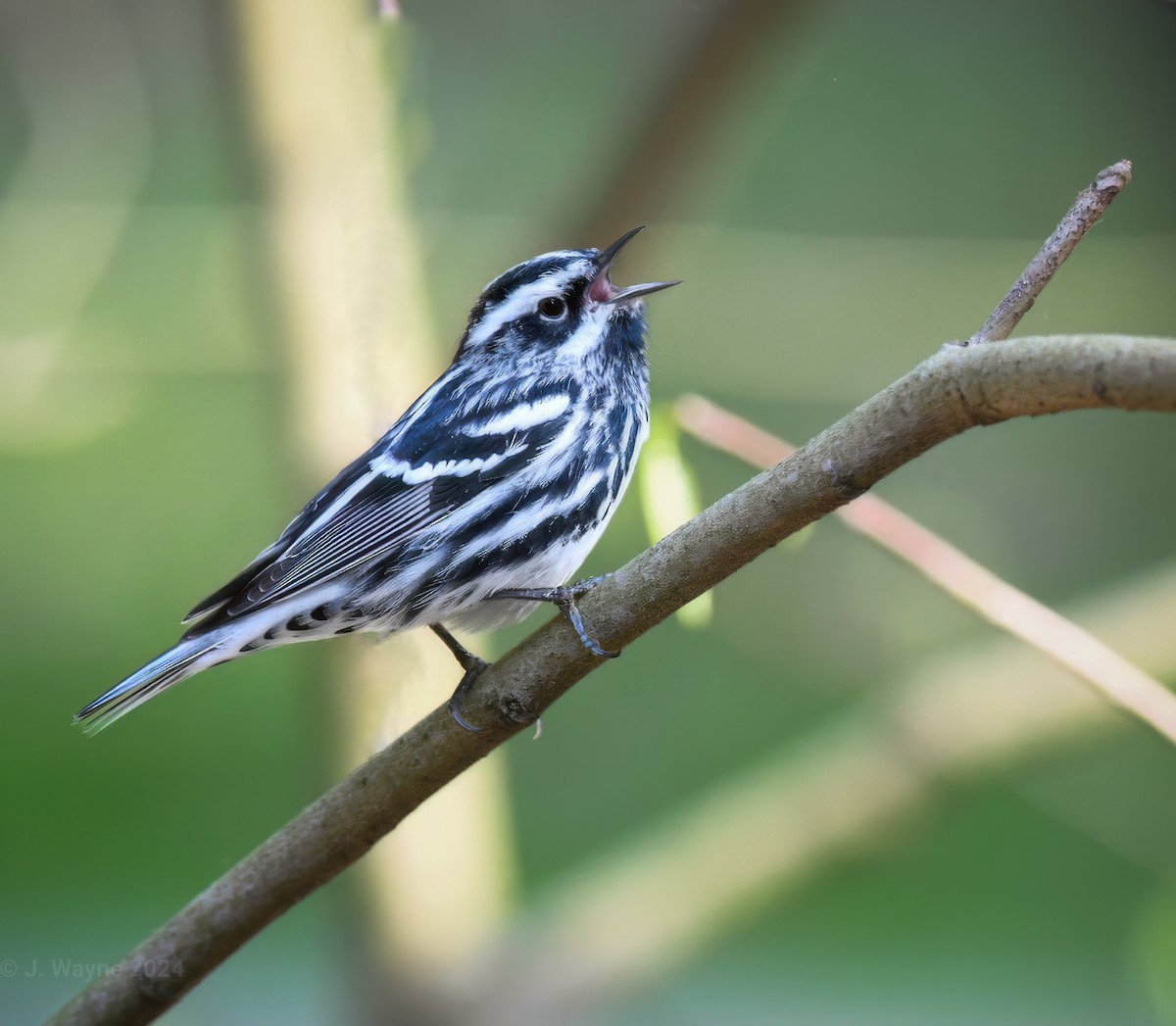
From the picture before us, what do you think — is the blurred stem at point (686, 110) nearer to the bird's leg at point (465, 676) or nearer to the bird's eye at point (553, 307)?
the bird's eye at point (553, 307)

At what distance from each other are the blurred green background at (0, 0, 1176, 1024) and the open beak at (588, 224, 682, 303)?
22 cm

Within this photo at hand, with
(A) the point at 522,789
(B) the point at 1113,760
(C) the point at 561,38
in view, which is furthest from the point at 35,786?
(B) the point at 1113,760

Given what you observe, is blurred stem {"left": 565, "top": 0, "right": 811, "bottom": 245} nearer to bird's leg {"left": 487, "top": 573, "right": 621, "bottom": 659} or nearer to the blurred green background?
the blurred green background

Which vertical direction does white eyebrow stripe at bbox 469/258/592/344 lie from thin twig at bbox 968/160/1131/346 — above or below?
above

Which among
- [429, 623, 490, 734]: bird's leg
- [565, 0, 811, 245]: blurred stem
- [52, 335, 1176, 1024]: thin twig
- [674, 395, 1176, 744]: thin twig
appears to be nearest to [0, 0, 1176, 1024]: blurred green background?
[565, 0, 811, 245]: blurred stem

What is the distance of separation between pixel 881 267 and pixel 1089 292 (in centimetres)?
22

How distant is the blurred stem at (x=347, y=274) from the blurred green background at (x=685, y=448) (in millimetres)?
30

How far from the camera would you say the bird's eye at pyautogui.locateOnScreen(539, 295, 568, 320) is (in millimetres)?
940

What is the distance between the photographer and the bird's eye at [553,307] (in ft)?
3.09

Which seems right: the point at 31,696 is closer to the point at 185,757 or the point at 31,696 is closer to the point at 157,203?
the point at 185,757

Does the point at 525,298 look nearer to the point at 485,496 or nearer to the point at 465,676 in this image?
the point at 485,496

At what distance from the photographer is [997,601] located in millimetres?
1001

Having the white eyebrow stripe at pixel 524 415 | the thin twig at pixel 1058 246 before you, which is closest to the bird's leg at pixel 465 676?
the white eyebrow stripe at pixel 524 415

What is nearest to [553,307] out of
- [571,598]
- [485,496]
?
[485,496]
